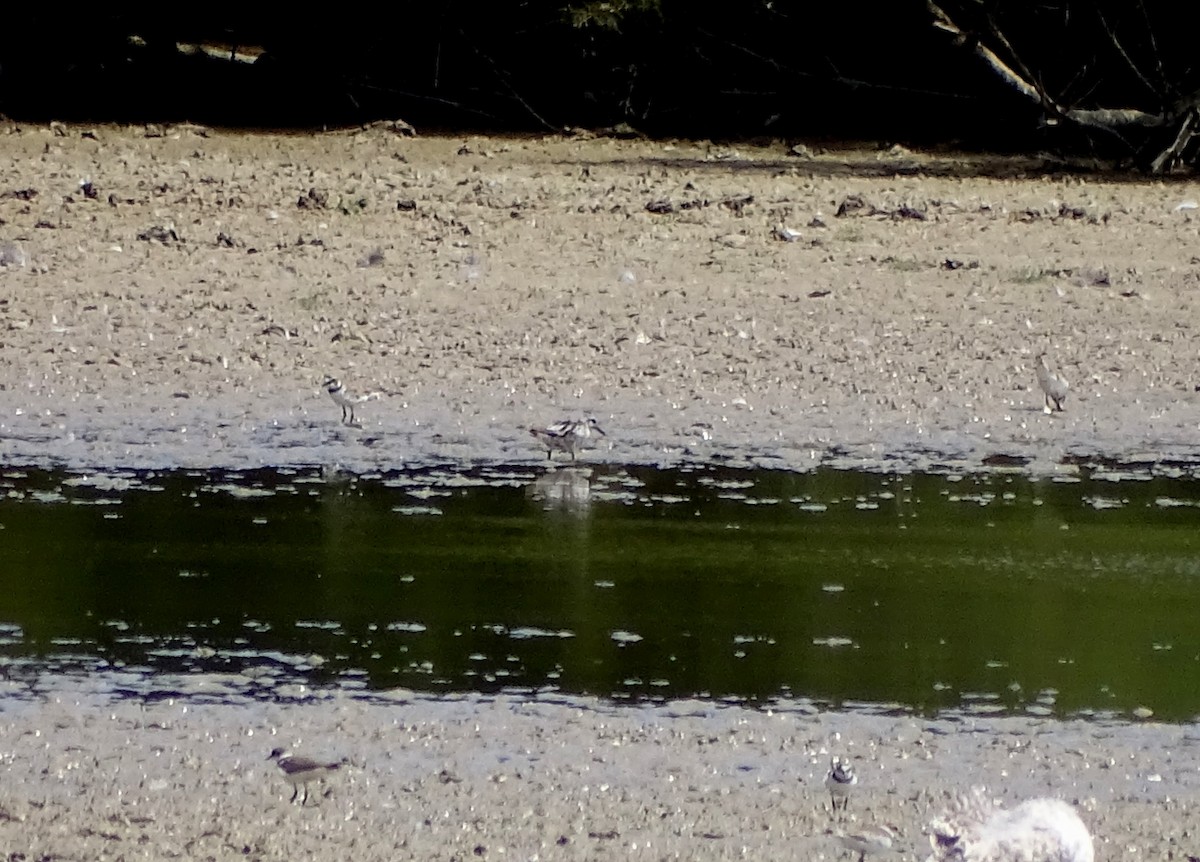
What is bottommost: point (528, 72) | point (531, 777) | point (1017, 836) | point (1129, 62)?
point (531, 777)

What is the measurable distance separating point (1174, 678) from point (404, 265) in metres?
6.28

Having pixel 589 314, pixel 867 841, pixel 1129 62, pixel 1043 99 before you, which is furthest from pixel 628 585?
pixel 1129 62

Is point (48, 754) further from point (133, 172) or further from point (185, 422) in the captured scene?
point (133, 172)

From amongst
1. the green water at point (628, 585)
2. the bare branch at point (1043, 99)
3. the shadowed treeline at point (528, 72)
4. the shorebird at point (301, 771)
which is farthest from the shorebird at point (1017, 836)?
the shadowed treeline at point (528, 72)

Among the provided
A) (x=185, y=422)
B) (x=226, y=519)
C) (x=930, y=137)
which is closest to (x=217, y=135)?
(x=930, y=137)

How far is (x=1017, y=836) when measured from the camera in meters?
4.18

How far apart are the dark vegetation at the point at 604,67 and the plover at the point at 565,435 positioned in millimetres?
8831

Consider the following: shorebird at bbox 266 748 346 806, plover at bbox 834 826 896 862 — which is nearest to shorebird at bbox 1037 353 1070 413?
plover at bbox 834 826 896 862

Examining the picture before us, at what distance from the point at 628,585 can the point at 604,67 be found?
37.8ft

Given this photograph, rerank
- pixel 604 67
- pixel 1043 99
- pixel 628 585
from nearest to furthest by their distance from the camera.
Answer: pixel 628 585
pixel 1043 99
pixel 604 67

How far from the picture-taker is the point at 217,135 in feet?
53.1

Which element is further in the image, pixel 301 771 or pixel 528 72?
pixel 528 72

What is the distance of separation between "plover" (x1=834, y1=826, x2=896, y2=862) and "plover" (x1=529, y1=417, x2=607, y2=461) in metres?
3.68

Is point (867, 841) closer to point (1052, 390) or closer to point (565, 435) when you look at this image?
point (565, 435)
